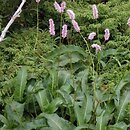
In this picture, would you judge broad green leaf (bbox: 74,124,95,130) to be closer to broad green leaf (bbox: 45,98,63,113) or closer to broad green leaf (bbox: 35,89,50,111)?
broad green leaf (bbox: 45,98,63,113)

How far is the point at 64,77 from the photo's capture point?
401 cm

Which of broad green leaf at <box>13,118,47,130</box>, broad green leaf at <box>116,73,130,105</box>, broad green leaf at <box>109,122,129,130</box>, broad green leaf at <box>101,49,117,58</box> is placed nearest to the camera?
broad green leaf at <box>109,122,129,130</box>

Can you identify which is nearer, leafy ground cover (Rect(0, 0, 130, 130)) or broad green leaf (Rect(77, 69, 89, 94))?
leafy ground cover (Rect(0, 0, 130, 130))

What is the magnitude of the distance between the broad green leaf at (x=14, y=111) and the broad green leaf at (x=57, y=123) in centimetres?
23

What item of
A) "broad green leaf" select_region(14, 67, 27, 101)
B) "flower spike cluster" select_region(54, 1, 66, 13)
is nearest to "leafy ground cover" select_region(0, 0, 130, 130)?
"broad green leaf" select_region(14, 67, 27, 101)

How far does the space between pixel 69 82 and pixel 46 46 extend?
70cm

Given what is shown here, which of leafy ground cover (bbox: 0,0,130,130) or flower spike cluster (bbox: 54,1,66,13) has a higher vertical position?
flower spike cluster (bbox: 54,1,66,13)

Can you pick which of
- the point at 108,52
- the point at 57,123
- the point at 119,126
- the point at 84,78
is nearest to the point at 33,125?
the point at 57,123

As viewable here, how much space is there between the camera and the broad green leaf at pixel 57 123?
11.0 feet

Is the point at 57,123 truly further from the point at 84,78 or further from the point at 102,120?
the point at 84,78

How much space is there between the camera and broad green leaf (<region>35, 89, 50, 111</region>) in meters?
3.65

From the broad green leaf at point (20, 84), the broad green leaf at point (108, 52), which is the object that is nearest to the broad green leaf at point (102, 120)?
the broad green leaf at point (20, 84)

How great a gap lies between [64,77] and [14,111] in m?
0.69

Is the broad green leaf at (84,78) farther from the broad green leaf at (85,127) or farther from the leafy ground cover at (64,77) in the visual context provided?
the broad green leaf at (85,127)
